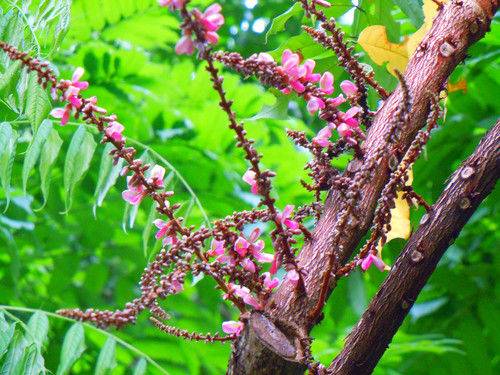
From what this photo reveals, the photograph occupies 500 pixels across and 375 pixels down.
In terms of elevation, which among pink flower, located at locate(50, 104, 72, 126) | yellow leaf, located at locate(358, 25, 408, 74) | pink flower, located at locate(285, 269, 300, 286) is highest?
yellow leaf, located at locate(358, 25, 408, 74)

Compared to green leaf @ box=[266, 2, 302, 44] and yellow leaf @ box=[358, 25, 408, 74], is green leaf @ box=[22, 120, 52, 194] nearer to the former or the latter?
green leaf @ box=[266, 2, 302, 44]

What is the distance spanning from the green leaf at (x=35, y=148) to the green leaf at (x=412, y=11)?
528 mm

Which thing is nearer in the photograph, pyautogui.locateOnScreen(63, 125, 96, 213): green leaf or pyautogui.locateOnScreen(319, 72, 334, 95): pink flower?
pyautogui.locateOnScreen(319, 72, 334, 95): pink flower

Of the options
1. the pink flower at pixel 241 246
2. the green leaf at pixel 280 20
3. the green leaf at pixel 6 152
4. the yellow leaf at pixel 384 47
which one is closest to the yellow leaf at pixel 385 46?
the yellow leaf at pixel 384 47

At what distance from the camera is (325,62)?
1.17m

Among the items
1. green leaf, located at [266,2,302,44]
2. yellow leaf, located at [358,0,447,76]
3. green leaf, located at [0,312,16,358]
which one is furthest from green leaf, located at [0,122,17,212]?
yellow leaf, located at [358,0,447,76]

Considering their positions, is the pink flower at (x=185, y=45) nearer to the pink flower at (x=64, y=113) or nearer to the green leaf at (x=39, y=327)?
the pink flower at (x=64, y=113)

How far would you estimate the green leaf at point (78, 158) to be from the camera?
1.13 metres

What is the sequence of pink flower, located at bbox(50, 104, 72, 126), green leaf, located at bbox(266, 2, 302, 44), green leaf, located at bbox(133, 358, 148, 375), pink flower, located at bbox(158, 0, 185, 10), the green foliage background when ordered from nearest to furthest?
pink flower, located at bbox(158, 0, 185, 10) → pink flower, located at bbox(50, 104, 72, 126) → green leaf, located at bbox(266, 2, 302, 44) → green leaf, located at bbox(133, 358, 148, 375) → the green foliage background

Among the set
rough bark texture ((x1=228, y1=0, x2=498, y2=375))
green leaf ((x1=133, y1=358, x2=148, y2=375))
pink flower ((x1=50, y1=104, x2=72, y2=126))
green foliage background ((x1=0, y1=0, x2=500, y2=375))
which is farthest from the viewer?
green foliage background ((x1=0, y1=0, x2=500, y2=375))

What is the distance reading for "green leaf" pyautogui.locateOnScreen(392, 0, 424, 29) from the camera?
1068 millimetres

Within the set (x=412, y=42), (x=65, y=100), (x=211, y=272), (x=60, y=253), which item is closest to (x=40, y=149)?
(x=65, y=100)

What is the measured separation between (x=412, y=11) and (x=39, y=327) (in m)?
0.71

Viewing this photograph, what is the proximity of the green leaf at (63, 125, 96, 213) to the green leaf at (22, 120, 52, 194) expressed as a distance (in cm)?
5
